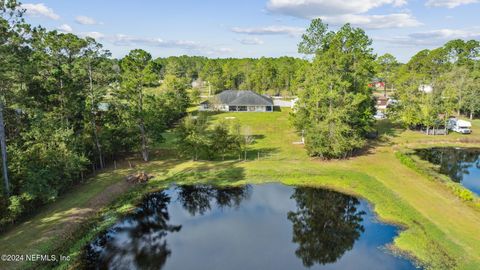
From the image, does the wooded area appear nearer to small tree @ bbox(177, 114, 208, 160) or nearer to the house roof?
small tree @ bbox(177, 114, 208, 160)

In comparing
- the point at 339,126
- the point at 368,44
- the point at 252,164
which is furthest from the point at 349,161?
the point at 368,44

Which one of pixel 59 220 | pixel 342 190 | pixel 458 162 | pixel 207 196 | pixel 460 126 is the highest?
pixel 460 126

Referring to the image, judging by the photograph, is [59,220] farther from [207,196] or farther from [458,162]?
[458,162]

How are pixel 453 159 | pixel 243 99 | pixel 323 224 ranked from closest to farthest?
pixel 323 224 → pixel 453 159 → pixel 243 99

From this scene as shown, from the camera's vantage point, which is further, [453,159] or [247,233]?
[453,159]

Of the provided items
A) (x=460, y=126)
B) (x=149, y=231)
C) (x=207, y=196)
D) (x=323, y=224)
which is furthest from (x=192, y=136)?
(x=460, y=126)

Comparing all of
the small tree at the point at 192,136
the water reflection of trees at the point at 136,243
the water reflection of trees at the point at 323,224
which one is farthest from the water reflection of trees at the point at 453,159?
the water reflection of trees at the point at 136,243

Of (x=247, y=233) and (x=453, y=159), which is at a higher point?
(x=453, y=159)
